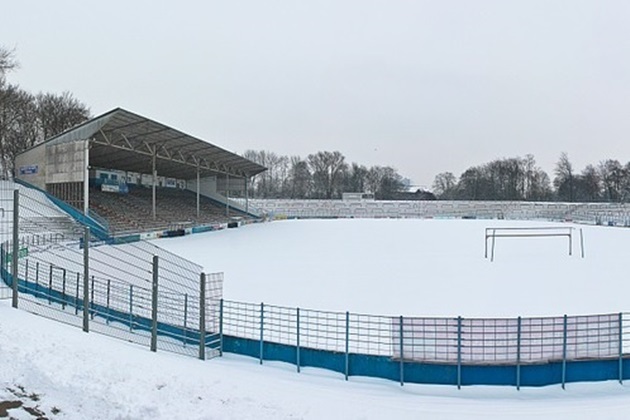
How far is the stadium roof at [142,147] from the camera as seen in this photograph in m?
31.6

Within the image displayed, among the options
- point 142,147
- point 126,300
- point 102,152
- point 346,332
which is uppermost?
point 142,147

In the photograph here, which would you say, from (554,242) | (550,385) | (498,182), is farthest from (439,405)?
(498,182)

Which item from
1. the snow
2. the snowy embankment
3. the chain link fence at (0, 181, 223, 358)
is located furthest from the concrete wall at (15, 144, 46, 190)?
the snowy embankment

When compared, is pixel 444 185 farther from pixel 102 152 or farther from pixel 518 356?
pixel 518 356

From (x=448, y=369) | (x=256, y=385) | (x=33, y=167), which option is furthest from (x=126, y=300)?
(x=33, y=167)

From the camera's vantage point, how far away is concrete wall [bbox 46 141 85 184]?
3212 centimetres

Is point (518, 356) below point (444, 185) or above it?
below

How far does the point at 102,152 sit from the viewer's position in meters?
36.6

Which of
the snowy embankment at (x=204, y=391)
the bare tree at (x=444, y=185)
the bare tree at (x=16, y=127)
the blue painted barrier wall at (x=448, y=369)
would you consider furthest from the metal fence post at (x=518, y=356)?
the bare tree at (x=444, y=185)

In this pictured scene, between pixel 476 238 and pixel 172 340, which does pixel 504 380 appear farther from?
pixel 476 238

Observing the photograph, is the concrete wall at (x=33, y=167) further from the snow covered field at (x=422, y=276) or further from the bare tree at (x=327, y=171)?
the bare tree at (x=327, y=171)

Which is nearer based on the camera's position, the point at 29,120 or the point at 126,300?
the point at 126,300

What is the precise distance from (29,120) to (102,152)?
84.2ft

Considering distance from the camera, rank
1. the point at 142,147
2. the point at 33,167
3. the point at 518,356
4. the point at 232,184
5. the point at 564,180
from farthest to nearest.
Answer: the point at 564,180 → the point at 232,184 → the point at 142,147 → the point at 33,167 → the point at 518,356
